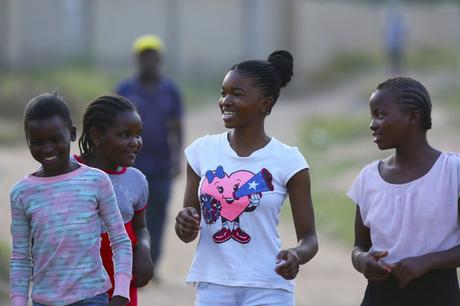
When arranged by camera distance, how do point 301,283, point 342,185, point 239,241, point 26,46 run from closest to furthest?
1. point 239,241
2. point 301,283
3. point 342,185
4. point 26,46

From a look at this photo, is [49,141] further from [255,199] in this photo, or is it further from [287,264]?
[287,264]

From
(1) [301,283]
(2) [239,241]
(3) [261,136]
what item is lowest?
(1) [301,283]

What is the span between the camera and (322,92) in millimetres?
30031

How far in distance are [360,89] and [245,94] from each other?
78.0 feet

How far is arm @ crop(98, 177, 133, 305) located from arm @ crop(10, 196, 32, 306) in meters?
0.31

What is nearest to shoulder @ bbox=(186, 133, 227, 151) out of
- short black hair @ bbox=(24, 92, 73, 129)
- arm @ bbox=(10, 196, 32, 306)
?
short black hair @ bbox=(24, 92, 73, 129)

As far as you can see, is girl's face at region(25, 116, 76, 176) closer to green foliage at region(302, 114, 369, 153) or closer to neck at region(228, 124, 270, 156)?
neck at region(228, 124, 270, 156)

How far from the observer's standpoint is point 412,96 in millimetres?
4590

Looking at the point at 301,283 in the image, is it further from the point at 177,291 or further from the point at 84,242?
the point at 84,242

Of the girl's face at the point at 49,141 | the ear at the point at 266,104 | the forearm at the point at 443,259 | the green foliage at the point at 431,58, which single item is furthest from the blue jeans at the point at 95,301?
the green foliage at the point at 431,58

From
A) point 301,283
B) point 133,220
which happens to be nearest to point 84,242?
point 133,220

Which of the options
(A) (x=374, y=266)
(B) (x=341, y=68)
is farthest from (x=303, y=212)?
(B) (x=341, y=68)

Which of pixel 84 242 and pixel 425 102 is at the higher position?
pixel 425 102

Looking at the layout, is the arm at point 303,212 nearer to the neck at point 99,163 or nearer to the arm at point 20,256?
the neck at point 99,163
